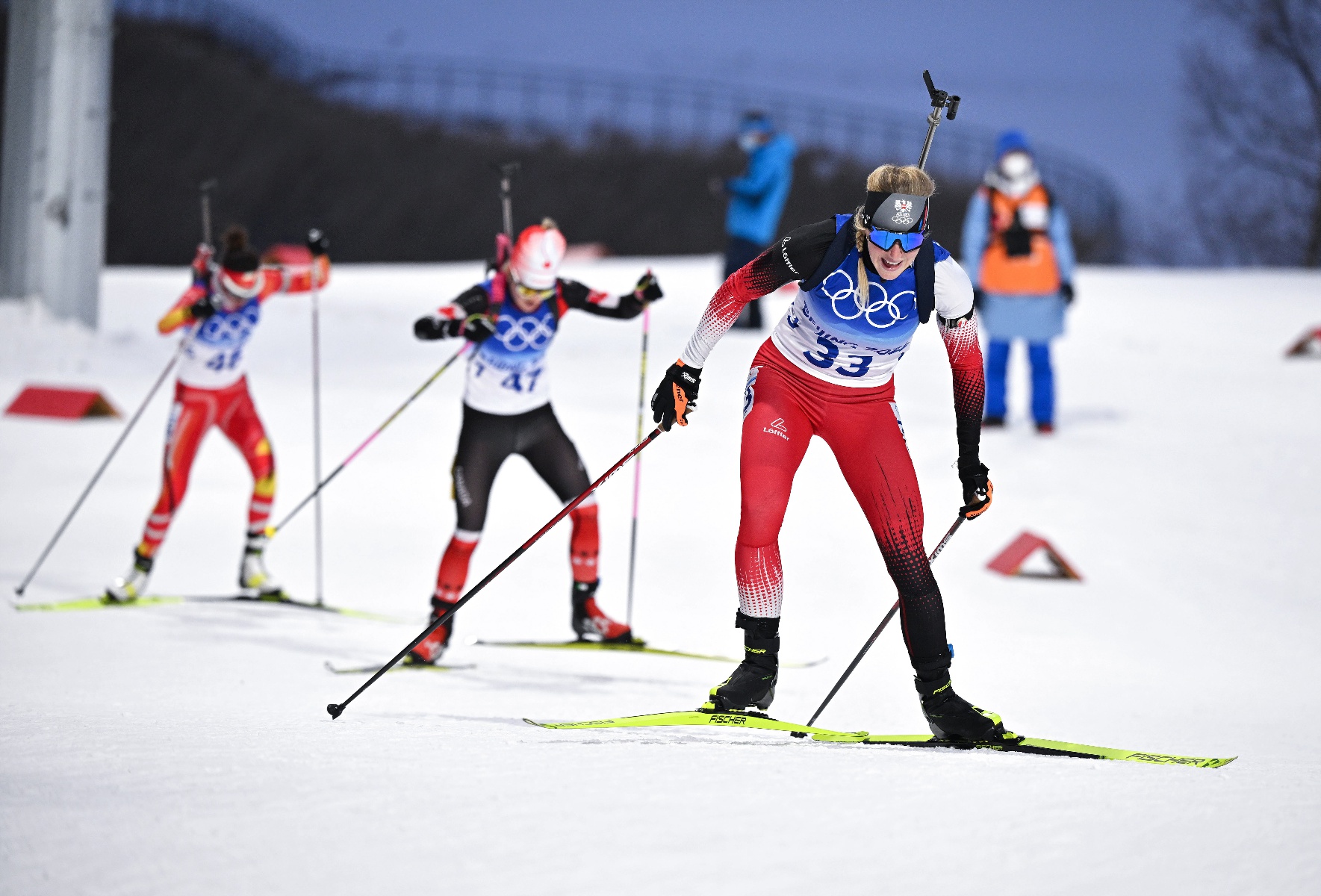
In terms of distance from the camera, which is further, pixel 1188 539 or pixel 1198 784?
pixel 1188 539

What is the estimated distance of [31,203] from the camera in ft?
43.8

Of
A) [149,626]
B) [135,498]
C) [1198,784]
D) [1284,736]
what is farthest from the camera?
[135,498]

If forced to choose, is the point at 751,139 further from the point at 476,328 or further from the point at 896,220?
the point at 896,220

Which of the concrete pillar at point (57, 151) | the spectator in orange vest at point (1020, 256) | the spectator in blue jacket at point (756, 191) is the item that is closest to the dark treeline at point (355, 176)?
the concrete pillar at point (57, 151)

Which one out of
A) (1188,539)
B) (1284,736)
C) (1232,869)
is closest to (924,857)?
(1232,869)

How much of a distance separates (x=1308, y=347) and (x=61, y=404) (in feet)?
37.0

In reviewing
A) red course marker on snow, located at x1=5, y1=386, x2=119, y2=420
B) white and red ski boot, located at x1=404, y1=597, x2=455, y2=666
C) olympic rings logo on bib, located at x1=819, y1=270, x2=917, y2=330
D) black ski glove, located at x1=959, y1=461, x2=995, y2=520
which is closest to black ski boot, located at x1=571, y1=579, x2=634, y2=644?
white and red ski boot, located at x1=404, y1=597, x2=455, y2=666

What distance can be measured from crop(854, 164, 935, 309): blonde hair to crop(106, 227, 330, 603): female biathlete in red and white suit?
3959 mm

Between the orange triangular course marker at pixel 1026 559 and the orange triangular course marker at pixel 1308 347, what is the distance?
5.89 m

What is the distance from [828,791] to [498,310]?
11.0 feet

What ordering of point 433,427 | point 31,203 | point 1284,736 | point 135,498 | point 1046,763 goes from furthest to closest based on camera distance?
point 31,203 → point 433,427 → point 135,498 → point 1284,736 → point 1046,763

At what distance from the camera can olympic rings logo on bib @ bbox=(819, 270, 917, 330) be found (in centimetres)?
398

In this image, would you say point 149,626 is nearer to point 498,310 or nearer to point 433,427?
point 498,310

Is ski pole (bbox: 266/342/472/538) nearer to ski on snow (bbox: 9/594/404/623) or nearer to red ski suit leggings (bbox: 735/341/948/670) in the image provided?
ski on snow (bbox: 9/594/404/623)
